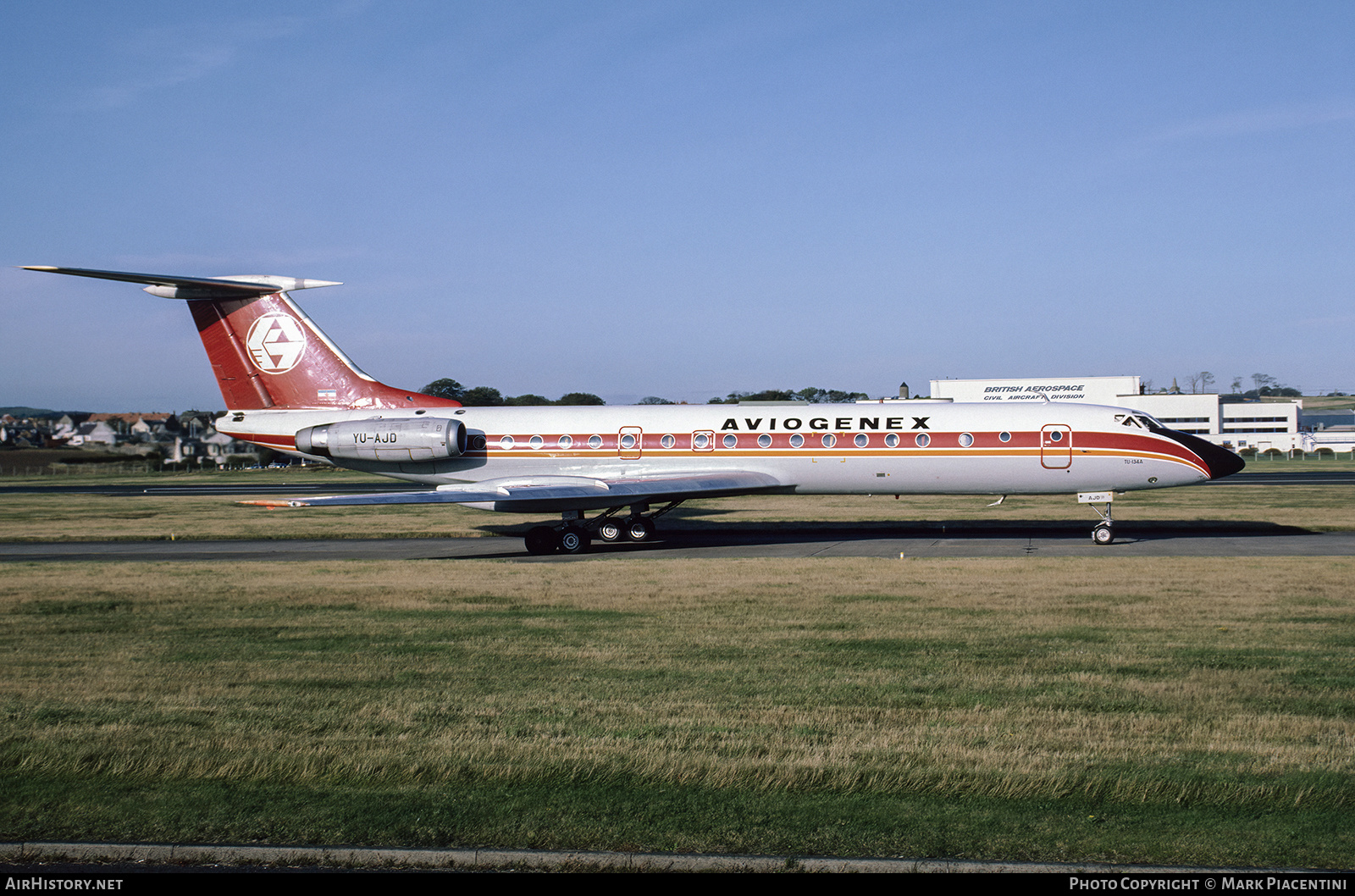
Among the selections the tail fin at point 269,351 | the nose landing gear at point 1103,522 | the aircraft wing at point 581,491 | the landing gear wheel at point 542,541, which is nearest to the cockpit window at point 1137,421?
the nose landing gear at point 1103,522

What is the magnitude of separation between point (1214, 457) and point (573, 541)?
1561cm

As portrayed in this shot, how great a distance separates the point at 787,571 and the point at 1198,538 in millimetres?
12307

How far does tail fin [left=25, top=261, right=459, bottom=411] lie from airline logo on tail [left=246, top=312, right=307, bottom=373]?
23 mm

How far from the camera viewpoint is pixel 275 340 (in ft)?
93.2

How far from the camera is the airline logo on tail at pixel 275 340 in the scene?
93.1 ft

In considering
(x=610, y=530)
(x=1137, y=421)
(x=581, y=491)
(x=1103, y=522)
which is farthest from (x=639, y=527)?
(x=1137, y=421)

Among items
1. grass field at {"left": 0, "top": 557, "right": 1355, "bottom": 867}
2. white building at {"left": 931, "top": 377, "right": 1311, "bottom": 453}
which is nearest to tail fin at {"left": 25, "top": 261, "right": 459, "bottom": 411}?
grass field at {"left": 0, "top": 557, "right": 1355, "bottom": 867}

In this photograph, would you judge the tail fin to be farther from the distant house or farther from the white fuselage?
the distant house

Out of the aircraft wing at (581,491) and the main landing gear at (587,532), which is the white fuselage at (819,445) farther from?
the main landing gear at (587,532)

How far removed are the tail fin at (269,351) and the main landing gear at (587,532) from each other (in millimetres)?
7668

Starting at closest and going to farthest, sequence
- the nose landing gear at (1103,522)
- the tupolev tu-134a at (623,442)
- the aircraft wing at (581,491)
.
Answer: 1. the aircraft wing at (581,491)
2. the nose landing gear at (1103,522)
3. the tupolev tu-134a at (623,442)

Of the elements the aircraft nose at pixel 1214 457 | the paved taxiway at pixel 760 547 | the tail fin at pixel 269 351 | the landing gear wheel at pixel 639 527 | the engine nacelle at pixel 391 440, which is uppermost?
the tail fin at pixel 269 351

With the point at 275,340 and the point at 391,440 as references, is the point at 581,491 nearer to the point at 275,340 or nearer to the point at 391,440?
the point at 391,440

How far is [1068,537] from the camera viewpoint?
25.8 m
